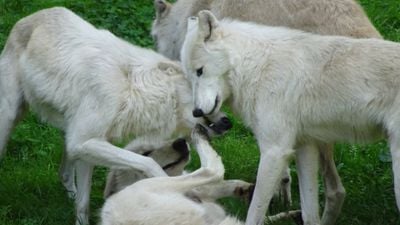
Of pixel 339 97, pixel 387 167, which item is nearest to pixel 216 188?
pixel 339 97

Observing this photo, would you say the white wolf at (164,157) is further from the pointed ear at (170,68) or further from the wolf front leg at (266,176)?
the wolf front leg at (266,176)

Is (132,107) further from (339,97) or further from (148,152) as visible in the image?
(339,97)

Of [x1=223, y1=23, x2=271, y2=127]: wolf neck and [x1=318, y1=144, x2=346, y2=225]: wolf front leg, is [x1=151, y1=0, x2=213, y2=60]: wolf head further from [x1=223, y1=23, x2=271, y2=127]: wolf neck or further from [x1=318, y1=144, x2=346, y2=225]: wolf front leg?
[x1=318, y1=144, x2=346, y2=225]: wolf front leg

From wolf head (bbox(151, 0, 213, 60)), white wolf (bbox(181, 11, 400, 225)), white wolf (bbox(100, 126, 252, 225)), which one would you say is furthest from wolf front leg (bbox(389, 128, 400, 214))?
wolf head (bbox(151, 0, 213, 60))

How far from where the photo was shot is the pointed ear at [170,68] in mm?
7637

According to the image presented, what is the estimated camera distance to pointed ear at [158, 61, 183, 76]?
764 centimetres

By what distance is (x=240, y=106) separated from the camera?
7.23 m

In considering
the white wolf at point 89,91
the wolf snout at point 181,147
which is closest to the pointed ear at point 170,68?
the white wolf at point 89,91

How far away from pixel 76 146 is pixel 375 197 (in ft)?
7.74

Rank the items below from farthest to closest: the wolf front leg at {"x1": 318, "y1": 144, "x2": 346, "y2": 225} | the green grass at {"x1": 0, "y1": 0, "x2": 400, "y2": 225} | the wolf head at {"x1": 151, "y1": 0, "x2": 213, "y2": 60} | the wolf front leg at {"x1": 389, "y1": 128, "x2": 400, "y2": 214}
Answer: the wolf head at {"x1": 151, "y1": 0, "x2": 213, "y2": 60} < the green grass at {"x1": 0, "y1": 0, "x2": 400, "y2": 225} < the wolf front leg at {"x1": 318, "y1": 144, "x2": 346, "y2": 225} < the wolf front leg at {"x1": 389, "y1": 128, "x2": 400, "y2": 214}

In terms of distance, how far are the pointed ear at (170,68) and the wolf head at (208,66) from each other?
0.39m

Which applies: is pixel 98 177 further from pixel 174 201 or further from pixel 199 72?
pixel 174 201

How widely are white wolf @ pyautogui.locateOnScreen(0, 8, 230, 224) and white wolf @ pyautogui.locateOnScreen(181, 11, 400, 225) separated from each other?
34 cm

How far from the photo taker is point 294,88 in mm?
6934
